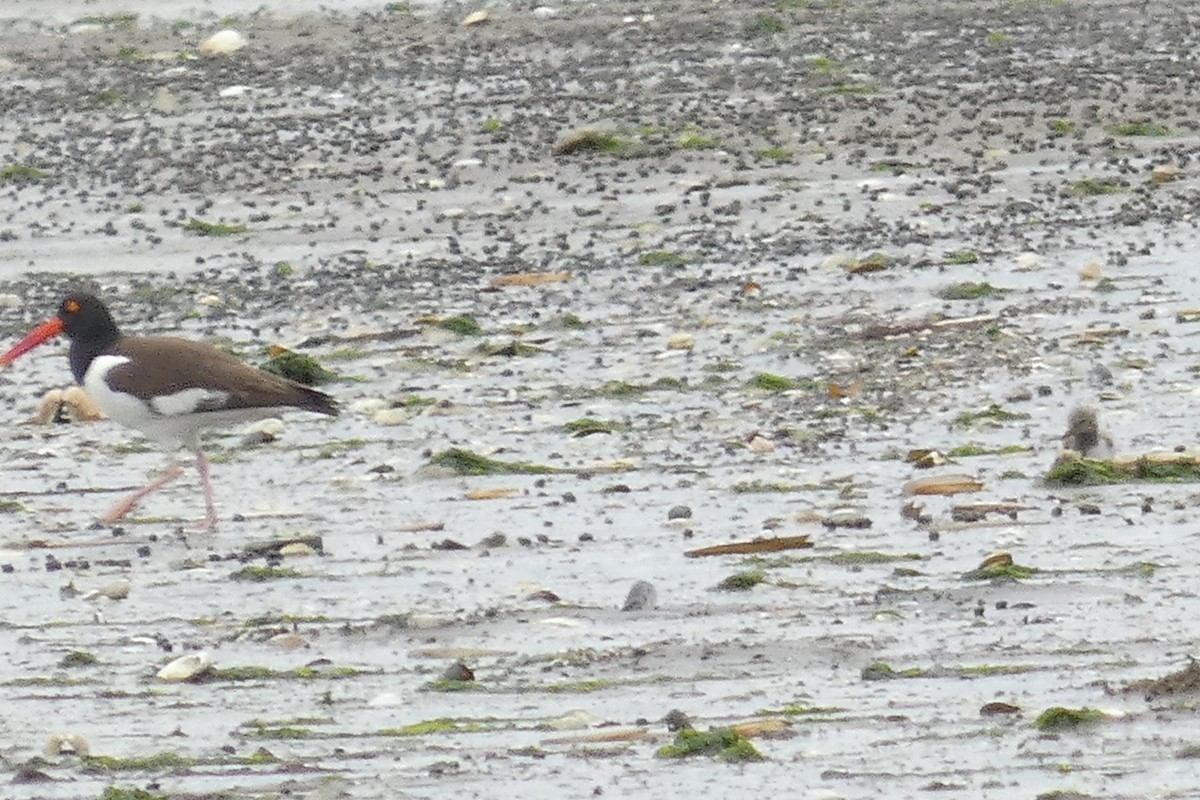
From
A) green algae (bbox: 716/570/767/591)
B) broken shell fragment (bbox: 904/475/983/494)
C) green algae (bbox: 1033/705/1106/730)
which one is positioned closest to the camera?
green algae (bbox: 1033/705/1106/730)

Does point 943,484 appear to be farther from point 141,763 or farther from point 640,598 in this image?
point 141,763

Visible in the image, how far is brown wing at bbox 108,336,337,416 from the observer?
8.72 m

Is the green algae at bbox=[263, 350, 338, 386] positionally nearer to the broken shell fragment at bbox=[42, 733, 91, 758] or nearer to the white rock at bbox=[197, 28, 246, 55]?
the broken shell fragment at bbox=[42, 733, 91, 758]

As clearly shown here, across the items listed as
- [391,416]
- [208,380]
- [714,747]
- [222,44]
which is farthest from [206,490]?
[222,44]

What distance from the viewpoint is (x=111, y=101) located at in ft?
54.8

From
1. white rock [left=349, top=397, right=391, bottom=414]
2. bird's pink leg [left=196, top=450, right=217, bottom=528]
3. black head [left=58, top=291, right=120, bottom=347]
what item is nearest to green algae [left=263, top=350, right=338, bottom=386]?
white rock [left=349, top=397, right=391, bottom=414]

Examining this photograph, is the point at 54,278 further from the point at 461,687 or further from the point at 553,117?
the point at 461,687

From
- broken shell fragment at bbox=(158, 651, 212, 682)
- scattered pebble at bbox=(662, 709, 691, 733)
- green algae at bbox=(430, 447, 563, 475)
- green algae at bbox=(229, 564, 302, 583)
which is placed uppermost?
scattered pebble at bbox=(662, 709, 691, 733)

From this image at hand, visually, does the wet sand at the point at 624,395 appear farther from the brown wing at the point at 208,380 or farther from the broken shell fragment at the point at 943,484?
the brown wing at the point at 208,380

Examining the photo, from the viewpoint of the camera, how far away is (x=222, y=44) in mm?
18562

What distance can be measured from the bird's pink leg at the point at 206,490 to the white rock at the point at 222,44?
10067 mm

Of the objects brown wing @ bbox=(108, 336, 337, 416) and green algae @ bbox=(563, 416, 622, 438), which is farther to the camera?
green algae @ bbox=(563, 416, 622, 438)

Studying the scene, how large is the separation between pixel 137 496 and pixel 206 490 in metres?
0.32

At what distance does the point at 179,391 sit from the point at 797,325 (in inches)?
111
